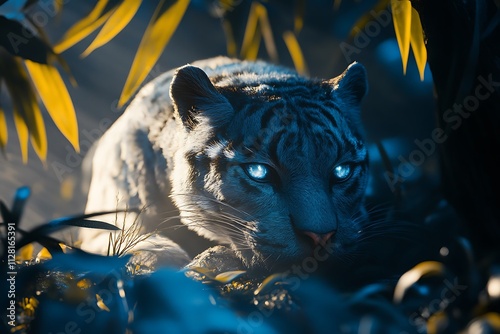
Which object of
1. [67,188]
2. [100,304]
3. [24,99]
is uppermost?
[24,99]

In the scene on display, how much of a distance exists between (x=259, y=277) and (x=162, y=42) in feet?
2.57

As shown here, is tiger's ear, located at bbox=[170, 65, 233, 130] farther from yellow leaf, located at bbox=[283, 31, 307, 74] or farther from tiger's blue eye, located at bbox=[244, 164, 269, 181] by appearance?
yellow leaf, located at bbox=[283, 31, 307, 74]

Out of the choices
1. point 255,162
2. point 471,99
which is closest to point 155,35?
point 255,162

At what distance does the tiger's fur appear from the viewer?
1.49 m

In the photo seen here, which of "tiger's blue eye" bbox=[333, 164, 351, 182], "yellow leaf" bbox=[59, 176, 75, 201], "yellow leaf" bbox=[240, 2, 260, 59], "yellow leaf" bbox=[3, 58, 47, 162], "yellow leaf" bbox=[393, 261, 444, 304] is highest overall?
"yellow leaf" bbox=[240, 2, 260, 59]

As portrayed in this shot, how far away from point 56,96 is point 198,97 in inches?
16.2

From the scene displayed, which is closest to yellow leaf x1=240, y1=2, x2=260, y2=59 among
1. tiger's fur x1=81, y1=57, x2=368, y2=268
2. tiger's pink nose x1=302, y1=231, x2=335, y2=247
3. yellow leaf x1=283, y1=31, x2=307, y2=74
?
yellow leaf x1=283, y1=31, x2=307, y2=74

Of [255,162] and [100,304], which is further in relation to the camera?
[255,162]

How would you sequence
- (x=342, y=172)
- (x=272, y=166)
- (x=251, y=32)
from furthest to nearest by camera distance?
1. (x=251, y=32)
2. (x=342, y=172)
3. (x=272, y=166)

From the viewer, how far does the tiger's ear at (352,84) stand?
1738 mm

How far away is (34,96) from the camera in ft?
5.46

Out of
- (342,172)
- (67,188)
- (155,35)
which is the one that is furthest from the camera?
(67,188)

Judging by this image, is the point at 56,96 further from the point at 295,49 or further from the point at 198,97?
the point at 295,49

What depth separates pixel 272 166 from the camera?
5.03 ft
